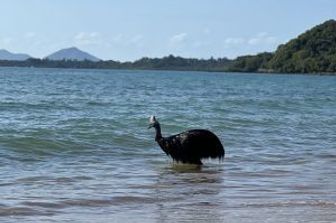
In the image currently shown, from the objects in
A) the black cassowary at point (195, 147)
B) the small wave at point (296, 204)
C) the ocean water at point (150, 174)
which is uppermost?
the black cassowary at point (195, 147)

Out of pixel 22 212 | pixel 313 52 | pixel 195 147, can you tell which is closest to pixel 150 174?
pixel 195 147

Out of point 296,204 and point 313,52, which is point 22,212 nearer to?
point 296,204

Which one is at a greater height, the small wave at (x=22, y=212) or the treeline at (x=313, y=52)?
the treeline at (x=313, y=52)

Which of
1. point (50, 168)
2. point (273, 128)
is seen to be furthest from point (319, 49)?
point (50, 168)

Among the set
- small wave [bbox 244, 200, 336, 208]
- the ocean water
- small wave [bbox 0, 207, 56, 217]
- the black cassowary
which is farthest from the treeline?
small wave [bbox 0, 207, 56, 217]

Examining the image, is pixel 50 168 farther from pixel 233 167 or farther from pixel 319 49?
pixel 319 49

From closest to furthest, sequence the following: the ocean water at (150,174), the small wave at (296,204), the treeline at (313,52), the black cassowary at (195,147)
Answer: the ocean water at (150,174), the small wave at (296,204), the black cassowary at (195,147), the treeline at (313,52)

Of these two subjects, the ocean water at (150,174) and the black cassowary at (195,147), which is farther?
the black cassowary at (195,147)

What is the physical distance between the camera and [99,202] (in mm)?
10125

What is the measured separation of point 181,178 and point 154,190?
1.68m

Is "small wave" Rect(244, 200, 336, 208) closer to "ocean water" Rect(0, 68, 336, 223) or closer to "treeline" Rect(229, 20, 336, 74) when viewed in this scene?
"ocean water" Rect(0, 68, 336, 223)

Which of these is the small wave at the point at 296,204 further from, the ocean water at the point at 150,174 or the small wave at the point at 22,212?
the small wave at the point at 22,212

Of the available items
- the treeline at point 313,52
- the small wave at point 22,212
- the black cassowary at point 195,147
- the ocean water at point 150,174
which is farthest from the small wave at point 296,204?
the treeline at point 313,52

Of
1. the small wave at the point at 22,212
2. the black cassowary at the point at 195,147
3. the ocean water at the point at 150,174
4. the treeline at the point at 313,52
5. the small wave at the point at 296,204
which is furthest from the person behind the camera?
the treeline at the point at 313,52
